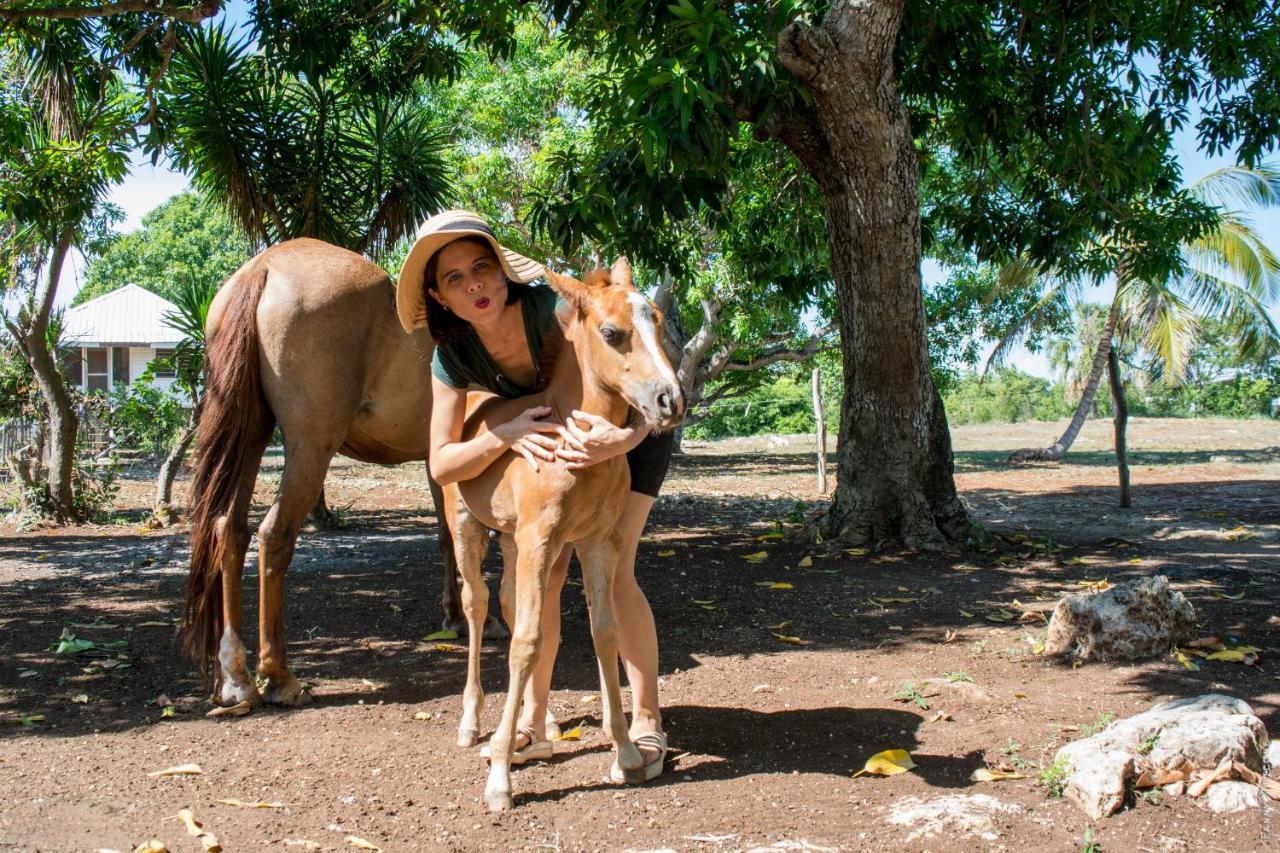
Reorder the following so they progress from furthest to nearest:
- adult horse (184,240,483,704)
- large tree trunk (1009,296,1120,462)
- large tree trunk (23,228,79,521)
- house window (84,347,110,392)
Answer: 1. house window (84,347,110,392)
2. large tree trunk (1009,296,1120,462)
3. large tree trunk (23,228,79,521)
4. adult horse (184,240,483,704)

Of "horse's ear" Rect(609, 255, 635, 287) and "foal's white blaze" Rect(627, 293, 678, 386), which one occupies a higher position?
"horse's ear" Rect(609, 255, 635, 287)

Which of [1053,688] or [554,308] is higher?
[554,308]

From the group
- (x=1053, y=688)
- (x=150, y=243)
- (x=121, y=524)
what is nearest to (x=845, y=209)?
(x=1053, y=688)

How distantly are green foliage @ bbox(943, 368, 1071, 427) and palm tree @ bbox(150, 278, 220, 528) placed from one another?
121 ft

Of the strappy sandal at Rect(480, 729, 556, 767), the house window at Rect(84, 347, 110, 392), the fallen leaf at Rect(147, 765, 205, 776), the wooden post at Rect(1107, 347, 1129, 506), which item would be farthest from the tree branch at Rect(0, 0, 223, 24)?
the house window at Rect(84, 347, 110, 392)

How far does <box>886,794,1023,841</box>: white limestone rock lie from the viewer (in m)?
3.05

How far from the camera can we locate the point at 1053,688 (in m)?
4.54

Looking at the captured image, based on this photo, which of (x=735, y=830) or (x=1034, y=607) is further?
(x=1034, y=607)

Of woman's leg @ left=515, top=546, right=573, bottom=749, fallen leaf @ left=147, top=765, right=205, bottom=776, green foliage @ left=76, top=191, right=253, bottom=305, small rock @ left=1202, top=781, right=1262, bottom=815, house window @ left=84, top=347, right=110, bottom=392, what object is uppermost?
green foliage @ left=76, top=191, right=253, bottom=305

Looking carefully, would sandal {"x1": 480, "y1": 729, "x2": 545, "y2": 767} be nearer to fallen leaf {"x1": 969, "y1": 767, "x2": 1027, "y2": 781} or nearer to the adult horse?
the adult horse

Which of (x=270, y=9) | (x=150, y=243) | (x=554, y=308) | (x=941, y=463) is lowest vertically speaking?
(x=941, y=463)

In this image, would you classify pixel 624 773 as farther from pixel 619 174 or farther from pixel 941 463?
pixel 941 463

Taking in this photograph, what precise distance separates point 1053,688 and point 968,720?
646 mm

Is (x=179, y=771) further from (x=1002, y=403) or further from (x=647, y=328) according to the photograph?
(x=1002, y=403)
